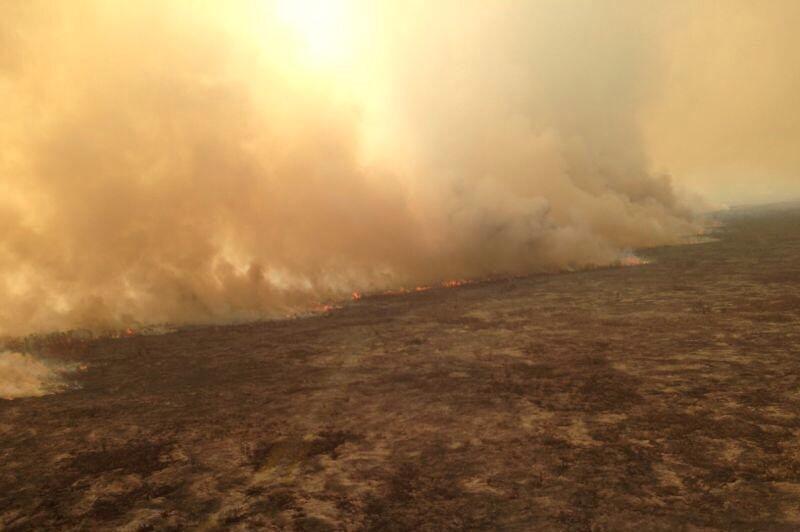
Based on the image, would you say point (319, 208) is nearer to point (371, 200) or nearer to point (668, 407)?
point (371, 200)

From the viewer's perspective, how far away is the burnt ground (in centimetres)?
354

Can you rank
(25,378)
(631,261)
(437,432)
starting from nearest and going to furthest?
(437,432)
(25,378)
(631,261)

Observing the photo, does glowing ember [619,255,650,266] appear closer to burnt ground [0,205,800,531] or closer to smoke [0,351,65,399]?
burnt ground [0,205,800,531]

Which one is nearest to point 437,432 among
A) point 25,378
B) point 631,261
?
point 25,378

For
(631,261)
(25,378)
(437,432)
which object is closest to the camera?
(437,432)

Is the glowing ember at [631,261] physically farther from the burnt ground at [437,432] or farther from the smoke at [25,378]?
the smoke at [25,378]

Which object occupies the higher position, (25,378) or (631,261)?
(631,261)

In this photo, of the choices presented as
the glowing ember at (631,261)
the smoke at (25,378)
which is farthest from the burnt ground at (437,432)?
the glowing ember at (631,261)

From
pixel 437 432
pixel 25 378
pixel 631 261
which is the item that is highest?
pixel 631 261

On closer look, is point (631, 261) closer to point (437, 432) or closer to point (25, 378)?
point (437, 432)

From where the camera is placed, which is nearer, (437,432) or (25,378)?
(437,432)

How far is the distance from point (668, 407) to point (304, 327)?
7779mm

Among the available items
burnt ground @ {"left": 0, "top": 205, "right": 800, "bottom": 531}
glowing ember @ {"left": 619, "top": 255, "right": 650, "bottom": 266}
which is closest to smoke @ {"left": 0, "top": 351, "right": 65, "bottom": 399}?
burnt ground @ {"left": 0, "top": 205, "right": 800, "bottom": 531}

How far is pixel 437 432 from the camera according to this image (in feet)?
15.9
